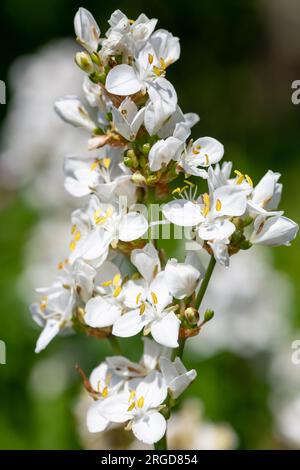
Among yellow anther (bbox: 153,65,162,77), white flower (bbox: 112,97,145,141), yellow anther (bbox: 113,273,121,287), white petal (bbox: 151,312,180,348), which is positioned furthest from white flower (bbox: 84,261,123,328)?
yellow anther (bbox: 153,65,162,77)

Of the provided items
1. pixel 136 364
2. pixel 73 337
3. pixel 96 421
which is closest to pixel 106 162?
pixel 136 364

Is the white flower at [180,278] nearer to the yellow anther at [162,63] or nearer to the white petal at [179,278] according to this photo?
the white petal at [179,278]

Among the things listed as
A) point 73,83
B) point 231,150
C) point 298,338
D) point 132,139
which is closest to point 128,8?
point 231,150

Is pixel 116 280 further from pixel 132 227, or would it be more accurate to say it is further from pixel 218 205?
pixel 218 205

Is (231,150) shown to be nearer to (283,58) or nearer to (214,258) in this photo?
(283,58)

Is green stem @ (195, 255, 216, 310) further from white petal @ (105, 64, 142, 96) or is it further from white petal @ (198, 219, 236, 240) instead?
white petal @ (105, 64, 142, 96)

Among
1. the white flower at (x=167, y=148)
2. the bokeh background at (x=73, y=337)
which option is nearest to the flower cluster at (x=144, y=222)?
the white flower at (x=167, y=148)
